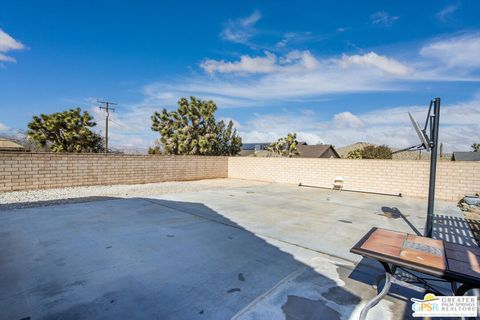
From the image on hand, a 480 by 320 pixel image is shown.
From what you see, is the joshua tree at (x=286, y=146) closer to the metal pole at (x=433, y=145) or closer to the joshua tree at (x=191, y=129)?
the joshua tree at (x=191, y=129)

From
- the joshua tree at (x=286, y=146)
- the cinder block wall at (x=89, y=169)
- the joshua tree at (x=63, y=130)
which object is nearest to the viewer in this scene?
the cinder block wall at (x=89, y=169)

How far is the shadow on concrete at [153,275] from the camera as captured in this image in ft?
7.13

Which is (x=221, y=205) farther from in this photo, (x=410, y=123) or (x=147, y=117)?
(x=147, y=117)

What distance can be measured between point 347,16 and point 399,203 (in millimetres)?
8048

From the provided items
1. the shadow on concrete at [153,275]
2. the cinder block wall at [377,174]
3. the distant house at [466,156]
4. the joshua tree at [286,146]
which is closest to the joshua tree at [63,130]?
the cinder block wall at [377,174]

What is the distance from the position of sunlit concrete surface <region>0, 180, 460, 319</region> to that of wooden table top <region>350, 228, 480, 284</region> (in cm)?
54

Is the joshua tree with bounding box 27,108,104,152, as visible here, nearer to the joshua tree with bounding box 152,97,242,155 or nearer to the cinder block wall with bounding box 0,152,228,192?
the joshua tree with bounding box 152,97,242,155

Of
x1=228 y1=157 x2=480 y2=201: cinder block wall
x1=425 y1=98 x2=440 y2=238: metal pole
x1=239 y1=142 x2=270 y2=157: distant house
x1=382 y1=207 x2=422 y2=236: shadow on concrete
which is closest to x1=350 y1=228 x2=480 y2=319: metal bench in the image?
x1=425 y1=98 x2=440 y2=238: metal pole

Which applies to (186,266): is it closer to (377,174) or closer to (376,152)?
(377,174)

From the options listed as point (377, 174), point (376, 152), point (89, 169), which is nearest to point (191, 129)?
point (89, 169)

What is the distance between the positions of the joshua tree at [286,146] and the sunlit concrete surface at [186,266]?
16089 mm

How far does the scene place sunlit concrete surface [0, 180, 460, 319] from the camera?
2.20 meters

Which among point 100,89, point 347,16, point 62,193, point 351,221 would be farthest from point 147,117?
point 351,221

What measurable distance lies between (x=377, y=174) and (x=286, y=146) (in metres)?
11.9
